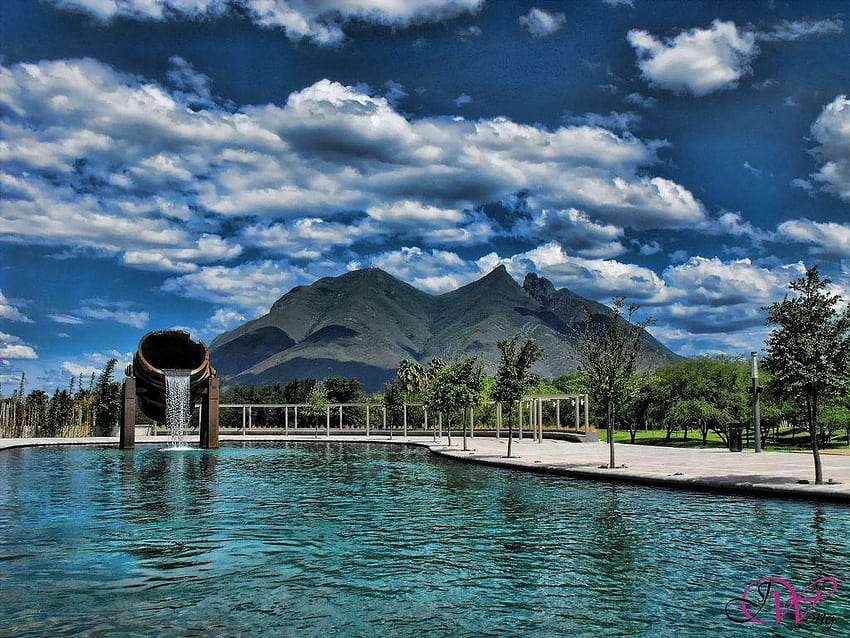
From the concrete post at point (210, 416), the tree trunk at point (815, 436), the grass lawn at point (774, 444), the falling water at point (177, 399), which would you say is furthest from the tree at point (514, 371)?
the falling water at point (177, 399)

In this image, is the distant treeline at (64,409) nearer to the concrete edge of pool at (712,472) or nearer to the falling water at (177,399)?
the falling water at (177,399)

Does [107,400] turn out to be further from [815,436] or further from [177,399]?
[815,436]

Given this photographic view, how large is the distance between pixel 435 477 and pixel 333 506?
7.97m

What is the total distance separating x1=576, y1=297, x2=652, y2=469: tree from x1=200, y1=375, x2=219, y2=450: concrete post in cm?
2590

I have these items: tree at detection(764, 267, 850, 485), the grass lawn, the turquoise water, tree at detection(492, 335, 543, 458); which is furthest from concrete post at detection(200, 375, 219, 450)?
tree at detection(764, 267, 850, 485)

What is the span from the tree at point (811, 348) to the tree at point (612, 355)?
678 centimetres

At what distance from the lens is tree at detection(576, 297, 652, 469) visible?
26547mm

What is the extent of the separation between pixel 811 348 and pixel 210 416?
35.9 m

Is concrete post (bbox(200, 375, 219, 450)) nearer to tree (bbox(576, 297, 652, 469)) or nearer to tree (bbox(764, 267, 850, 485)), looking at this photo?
tree (bbox(576, 297, 652, 469))

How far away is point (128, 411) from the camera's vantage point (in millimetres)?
45219

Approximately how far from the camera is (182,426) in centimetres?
4894

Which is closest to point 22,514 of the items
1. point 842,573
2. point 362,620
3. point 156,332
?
point 362,620

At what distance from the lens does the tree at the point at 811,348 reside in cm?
1911

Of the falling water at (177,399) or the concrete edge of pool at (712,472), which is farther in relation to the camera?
the falling water at (177,399)
